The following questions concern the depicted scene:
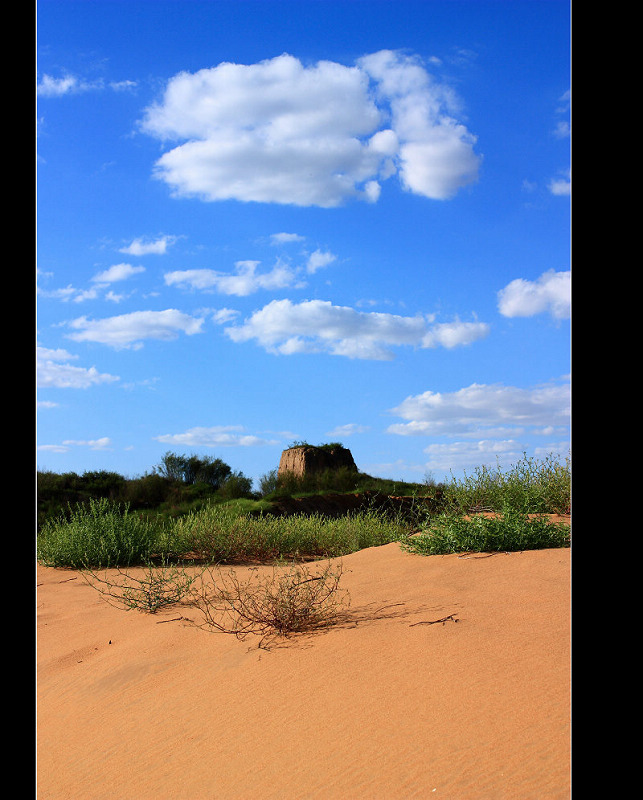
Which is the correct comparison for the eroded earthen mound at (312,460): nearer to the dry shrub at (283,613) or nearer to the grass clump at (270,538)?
the grass clump at (270,538)

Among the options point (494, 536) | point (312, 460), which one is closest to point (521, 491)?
point (494, 536)

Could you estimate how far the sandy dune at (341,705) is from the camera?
251 centimetres

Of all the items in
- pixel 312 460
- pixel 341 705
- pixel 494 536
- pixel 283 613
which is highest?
pixel 312 460

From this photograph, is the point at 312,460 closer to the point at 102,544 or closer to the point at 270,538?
the point at 270,538

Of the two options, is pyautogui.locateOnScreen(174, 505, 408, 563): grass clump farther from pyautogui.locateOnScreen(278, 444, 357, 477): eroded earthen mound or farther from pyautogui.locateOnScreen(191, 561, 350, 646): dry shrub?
pyautogui.locateOnScreen(278, 444, 357, 477): eroded earthen mound

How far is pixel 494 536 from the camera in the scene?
6215 millimetres

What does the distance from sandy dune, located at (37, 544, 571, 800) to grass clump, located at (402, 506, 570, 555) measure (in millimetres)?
951

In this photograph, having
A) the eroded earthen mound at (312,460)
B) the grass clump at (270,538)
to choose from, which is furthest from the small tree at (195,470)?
the grass clump at (270,538)

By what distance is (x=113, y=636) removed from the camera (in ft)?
17.3

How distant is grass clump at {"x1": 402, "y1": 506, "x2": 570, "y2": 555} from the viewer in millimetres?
6207

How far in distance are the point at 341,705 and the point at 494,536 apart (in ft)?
11.5
